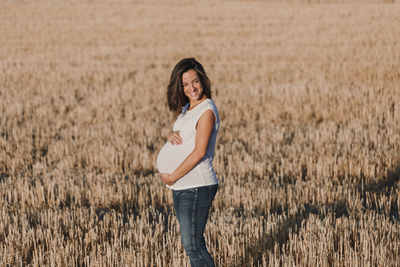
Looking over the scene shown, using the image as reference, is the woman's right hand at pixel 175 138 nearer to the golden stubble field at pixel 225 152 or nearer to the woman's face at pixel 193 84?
the woman's face at pixel 193 84

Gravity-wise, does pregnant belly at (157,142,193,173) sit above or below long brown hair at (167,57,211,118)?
below

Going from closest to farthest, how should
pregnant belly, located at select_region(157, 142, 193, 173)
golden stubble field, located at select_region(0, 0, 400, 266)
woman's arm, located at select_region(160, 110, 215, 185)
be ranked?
woman's arm, located at select_region(160, 110, 215, 185) < pregnant belly, located at select_region(157, 142, 193, 173) < golden stubble field, located at select_region(0, 0, 400, 266)

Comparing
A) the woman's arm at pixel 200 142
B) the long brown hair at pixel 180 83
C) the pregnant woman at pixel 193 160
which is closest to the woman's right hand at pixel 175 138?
the pregnant woman at pixel 193 160

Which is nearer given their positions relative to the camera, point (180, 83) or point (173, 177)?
point (173, 177)

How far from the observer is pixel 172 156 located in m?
2.88

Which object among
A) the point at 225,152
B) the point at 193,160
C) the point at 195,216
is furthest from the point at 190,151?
the point at 225,152

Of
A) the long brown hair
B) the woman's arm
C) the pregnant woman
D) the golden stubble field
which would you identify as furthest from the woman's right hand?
the golden stubble field

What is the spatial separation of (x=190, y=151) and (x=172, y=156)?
142 millimetres

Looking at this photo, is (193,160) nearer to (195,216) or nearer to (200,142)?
(200,142)

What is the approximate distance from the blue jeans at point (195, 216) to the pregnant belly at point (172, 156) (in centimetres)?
18

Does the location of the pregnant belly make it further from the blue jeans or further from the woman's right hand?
the blue jeans

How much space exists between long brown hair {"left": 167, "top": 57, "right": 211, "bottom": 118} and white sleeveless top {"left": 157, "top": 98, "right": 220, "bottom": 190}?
0.51ft

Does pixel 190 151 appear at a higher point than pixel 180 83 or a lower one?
lower

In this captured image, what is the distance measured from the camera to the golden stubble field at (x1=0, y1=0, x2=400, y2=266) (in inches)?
157
